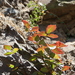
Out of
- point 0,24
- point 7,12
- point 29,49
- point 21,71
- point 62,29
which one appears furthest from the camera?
point 62,29

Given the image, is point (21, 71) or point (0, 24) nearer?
point (21, 71)

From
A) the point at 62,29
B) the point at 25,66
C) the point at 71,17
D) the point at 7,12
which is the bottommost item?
the point at 62,29

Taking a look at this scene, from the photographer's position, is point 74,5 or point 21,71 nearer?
point 21,71

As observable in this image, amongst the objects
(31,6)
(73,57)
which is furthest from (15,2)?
(73,57)

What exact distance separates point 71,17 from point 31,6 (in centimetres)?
172

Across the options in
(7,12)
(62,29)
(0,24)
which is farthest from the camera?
(62,29)

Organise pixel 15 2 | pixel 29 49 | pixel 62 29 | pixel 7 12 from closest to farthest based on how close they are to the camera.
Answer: pixel 29 49, pixel 7 12, pixel 15 2, pixel 62 29

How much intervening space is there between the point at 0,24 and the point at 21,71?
3.68 feet

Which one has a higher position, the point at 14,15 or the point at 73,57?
the point at 14,15

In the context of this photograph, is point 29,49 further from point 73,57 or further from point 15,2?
point 15,2

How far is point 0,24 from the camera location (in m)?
2.74

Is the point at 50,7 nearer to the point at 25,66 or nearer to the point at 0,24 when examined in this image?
the point at 0,24

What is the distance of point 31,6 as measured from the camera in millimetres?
5688

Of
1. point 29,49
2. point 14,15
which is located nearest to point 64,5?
point 14,15
